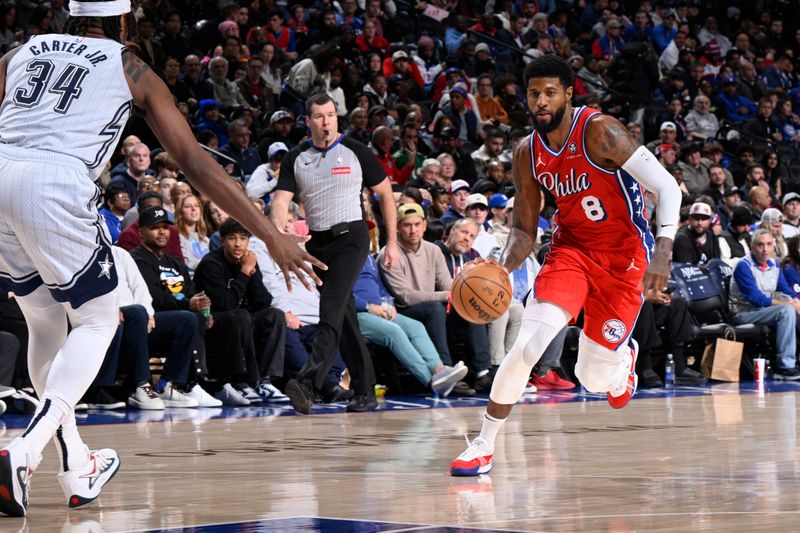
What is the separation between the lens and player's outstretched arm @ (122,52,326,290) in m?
3.90

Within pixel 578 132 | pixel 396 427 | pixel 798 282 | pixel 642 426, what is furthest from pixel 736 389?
pixel 578 132

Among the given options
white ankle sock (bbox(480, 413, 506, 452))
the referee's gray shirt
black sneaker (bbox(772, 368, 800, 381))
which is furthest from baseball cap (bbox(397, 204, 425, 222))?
white ankle sock (bbox(480, 413, 506, 452))

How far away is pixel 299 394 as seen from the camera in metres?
8.07

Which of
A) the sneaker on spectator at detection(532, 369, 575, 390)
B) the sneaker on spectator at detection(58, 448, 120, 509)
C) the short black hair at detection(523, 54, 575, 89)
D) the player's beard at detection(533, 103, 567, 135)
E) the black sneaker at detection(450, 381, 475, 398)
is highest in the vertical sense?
the short black hair at detection(523, 54, 575, 89)

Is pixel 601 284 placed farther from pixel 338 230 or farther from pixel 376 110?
pixel 376 110

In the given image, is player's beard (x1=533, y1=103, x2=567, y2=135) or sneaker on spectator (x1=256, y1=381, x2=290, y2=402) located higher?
player's beard (x1=533, y1=103, x2=567, y2=135)

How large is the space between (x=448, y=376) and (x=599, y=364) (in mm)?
3869

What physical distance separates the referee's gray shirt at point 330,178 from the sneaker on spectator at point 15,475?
441cm

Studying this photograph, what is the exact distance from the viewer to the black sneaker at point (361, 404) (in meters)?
8.62

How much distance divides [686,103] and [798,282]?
7.29m

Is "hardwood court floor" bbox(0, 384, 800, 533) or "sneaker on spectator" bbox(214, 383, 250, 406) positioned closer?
"hardwood court floor" bbox(0, 384, 800, 533)

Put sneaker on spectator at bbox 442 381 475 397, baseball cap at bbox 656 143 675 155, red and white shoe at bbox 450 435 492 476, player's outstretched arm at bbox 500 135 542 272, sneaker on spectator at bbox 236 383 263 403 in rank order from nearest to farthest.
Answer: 1. red and white shoe at bbox 450 435 492 476
2. player's outstretched arm at bbox 500 135 542 272
3. sneaker on spectator at bbox 236 383 263 403
4. sneaker on spectator at bbox 442 381 475 397
5. baseball cap at bbox 656 143 675 155

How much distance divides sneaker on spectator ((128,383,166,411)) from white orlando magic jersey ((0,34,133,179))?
15.5ft

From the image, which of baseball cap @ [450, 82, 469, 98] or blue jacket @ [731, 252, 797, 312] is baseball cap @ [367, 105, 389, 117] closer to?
baseball cap @ [450, 82, 469, 98]
